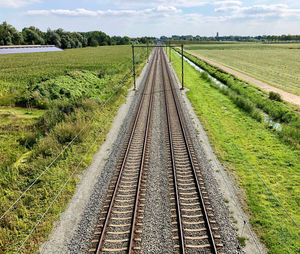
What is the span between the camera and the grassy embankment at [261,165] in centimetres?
920

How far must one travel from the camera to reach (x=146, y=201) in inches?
430

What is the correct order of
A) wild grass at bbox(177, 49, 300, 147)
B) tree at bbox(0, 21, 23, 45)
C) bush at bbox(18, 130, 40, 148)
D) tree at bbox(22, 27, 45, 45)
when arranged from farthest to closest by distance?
tree at bbox(22, 27, 45, 45), tree at bbox(0, 21, 23, 45), wild grass at bbox(177, 49, 300, 147), bush at bbox(18, 130, 40, 148)

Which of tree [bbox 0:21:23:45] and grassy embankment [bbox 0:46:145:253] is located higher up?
tree [bbox 0:21:23:45]

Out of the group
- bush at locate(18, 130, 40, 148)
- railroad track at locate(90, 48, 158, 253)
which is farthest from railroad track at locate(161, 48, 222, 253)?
bush at locate(18, 130, 40, 148)

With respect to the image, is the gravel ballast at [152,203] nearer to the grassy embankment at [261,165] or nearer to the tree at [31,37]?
the grassy embankment at [261,165]

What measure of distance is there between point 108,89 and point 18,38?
112 m

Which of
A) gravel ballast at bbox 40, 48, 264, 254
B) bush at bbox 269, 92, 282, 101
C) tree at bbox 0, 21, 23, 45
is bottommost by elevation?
gravel ballast at bbox 40, 48, 264, 254

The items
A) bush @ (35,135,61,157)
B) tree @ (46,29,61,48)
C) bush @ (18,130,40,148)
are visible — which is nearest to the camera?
bush @ (35,135,61,157)

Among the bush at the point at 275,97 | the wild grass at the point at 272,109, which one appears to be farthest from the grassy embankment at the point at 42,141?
the bush at the point at 275,97

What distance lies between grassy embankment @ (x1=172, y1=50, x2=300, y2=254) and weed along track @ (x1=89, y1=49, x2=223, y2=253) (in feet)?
7.47

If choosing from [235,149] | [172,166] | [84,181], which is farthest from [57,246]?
[235,149]

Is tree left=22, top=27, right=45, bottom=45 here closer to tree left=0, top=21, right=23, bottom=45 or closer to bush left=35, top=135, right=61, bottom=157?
tree left=0, top=21, right=23, bottom=45

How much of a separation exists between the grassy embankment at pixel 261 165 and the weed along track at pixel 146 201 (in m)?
2.28

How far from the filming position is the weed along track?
8.62m
